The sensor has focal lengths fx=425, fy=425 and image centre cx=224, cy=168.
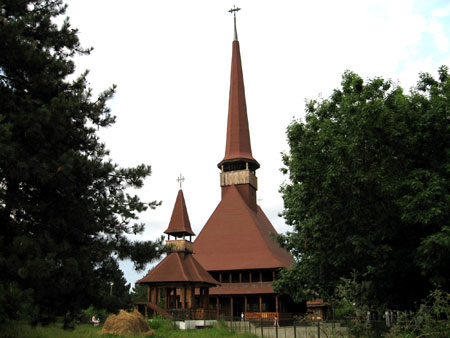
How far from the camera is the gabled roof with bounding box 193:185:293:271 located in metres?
32.8

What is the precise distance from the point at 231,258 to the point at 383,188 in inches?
873

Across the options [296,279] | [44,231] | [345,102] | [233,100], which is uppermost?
[233,100]

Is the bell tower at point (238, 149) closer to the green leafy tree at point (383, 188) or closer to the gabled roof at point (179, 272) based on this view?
the gabled roof at point (179, 272)

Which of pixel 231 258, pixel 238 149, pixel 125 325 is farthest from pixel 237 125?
pixel 125 325

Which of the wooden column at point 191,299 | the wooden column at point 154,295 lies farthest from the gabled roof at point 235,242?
the wooden column at point 154,295

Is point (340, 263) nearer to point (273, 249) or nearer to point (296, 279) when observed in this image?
point (296, 279)

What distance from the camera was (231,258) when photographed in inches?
1331

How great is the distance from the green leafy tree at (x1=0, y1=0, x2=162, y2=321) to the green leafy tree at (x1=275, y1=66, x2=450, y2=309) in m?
6.27

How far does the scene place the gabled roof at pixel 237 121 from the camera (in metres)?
41.7

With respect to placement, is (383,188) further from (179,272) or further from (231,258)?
(231,258)

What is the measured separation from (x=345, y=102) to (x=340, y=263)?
557 cm

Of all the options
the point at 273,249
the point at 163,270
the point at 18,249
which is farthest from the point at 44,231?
the point at 273,249

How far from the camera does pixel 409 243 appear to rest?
14.7 m

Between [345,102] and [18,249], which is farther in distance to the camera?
[345,102]
